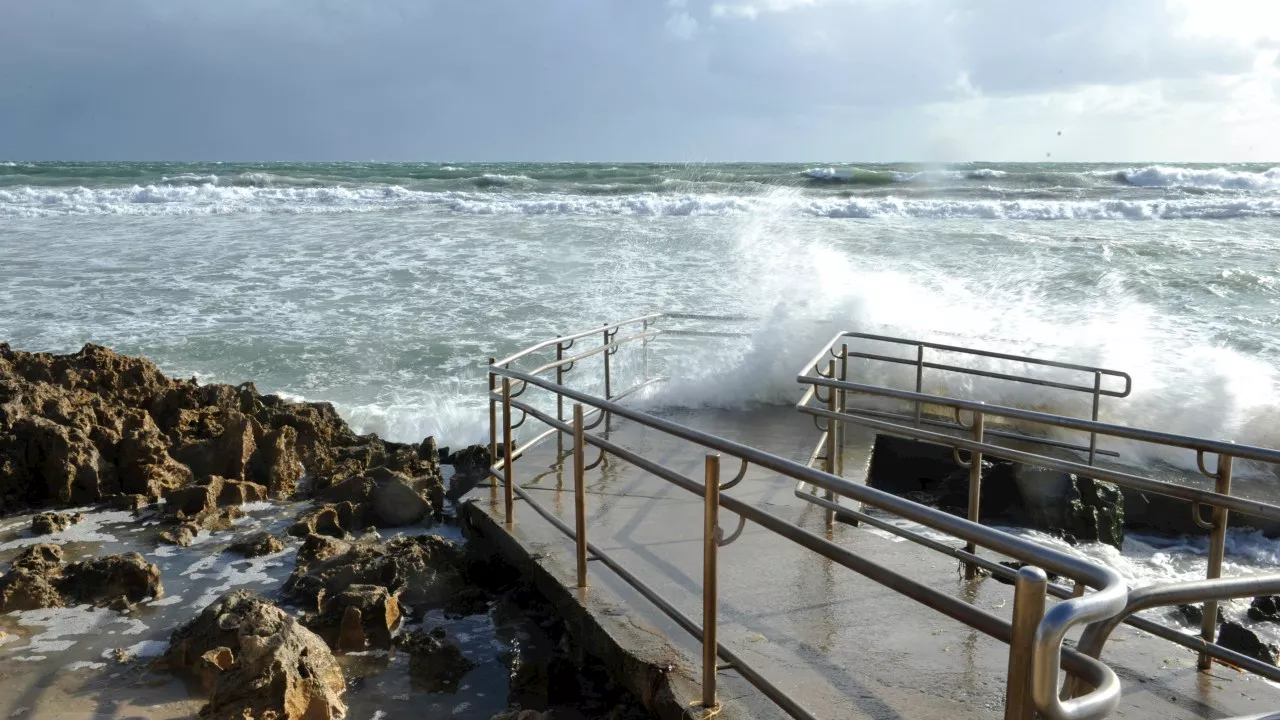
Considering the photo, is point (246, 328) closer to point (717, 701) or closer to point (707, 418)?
point (707, 418)

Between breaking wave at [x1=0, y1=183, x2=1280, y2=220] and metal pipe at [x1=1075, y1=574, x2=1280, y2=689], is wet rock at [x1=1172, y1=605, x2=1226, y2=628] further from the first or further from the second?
breaking wave at [x1=0, y1=183, x2=1280, y2=220]

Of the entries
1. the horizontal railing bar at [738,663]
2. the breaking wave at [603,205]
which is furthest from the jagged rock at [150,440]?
the breaking wave at [603,205]

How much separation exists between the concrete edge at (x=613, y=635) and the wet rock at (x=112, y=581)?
1671mm

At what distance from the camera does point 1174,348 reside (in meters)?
10.3

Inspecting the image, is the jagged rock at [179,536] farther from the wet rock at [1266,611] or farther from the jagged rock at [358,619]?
the wet rock at [1266,611]

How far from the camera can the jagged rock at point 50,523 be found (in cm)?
535

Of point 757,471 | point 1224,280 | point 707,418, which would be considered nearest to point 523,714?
point 757,471

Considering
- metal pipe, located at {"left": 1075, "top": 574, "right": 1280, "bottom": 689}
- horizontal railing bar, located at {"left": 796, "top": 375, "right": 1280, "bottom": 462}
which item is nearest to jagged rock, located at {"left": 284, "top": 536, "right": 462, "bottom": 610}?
horizontal railing bar, located at {"left": 796, "top": 375, "right": 1280, "bottom": 462}

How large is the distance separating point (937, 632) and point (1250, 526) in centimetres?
401

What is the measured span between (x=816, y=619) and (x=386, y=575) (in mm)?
2088

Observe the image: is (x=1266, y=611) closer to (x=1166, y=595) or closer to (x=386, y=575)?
(x=1166, y=595)

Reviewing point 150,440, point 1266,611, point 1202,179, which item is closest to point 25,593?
point 150,440

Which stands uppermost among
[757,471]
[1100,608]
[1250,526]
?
[1100,608]

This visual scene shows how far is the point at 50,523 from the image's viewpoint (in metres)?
5.37
